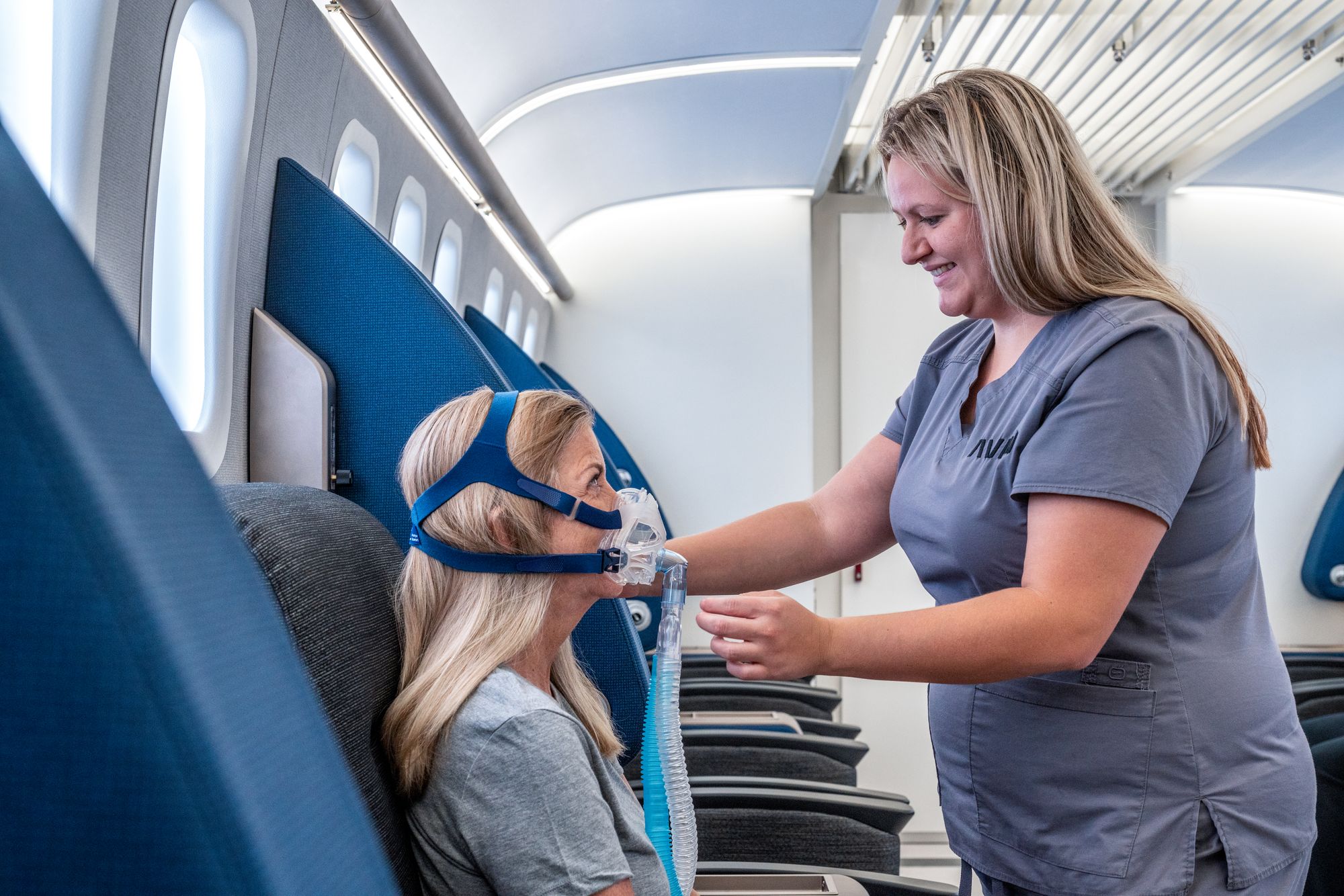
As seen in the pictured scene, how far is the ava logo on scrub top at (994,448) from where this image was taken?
1.49 meters

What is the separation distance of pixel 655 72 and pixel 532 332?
1.75 metres

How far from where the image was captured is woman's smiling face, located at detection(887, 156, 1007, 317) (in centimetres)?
159

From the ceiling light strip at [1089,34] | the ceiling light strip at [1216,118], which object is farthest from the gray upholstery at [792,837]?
the ceiling light strip at [1216,118]

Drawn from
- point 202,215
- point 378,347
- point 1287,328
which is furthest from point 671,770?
point 1287,328

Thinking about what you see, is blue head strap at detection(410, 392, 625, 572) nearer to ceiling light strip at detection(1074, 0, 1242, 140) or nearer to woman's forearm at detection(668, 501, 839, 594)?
woman's forearm at detection(668, 501, 839, 594)

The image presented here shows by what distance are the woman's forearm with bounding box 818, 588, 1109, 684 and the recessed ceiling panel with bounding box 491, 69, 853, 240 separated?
327 centimetres

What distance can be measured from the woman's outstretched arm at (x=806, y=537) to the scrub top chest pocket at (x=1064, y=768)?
53 centimetres

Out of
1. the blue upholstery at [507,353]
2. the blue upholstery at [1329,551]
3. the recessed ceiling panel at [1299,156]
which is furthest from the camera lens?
the blue upholstery at [1329,551]

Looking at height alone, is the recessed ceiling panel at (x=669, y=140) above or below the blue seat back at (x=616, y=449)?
above

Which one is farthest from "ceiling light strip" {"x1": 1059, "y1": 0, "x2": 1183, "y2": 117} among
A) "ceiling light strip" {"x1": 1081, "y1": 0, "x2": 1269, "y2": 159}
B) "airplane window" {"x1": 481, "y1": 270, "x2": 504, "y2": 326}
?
"airplane window" {"x1": 481, "y1": 270, "x2": 504, "y2": 326}

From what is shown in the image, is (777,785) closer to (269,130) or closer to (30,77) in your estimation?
(269,130)

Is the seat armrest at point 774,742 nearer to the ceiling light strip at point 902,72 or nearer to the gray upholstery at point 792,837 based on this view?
the gray upholstery at point 792,837

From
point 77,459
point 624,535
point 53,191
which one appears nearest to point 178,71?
point 53,191

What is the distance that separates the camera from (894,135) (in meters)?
1.68
